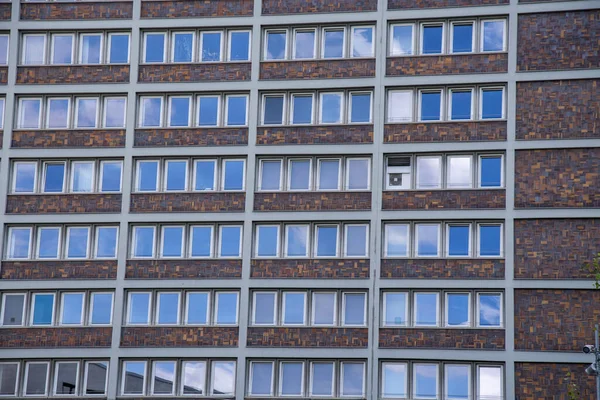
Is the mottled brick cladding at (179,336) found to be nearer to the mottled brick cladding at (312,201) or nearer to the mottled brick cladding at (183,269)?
the mottled brick cladding at (183,269)

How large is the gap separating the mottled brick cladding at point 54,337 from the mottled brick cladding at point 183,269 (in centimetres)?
259

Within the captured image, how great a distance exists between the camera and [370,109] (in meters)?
52.4

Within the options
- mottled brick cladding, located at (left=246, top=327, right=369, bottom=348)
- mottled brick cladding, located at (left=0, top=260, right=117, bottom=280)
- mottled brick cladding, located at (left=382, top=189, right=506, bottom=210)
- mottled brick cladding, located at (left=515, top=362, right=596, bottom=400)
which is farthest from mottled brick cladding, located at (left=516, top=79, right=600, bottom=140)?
mottled brick cladding, located at (left=0, top=260, right=117, bottom=280)

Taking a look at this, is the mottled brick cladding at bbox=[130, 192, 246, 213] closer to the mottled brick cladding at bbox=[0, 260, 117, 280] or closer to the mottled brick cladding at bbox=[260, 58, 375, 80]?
the mottled brick cladding at bbox=[0, 260, 117, 280]

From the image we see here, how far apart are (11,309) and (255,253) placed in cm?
1024

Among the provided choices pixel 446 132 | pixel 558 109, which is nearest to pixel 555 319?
pixel 558 109

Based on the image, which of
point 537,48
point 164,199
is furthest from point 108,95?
point 537,48

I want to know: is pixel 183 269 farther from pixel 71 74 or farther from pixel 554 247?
pixel 554 247

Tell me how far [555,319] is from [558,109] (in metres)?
8.20

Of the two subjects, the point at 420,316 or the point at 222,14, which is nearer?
the point at 420,316

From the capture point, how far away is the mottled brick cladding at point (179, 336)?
5131cm

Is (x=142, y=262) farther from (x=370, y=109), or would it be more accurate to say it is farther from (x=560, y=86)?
(x=560, y=86)

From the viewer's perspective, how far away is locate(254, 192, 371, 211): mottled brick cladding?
51.7 metres

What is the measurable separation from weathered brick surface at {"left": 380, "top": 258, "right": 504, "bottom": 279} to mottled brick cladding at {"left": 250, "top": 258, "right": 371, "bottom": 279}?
3.21ft
